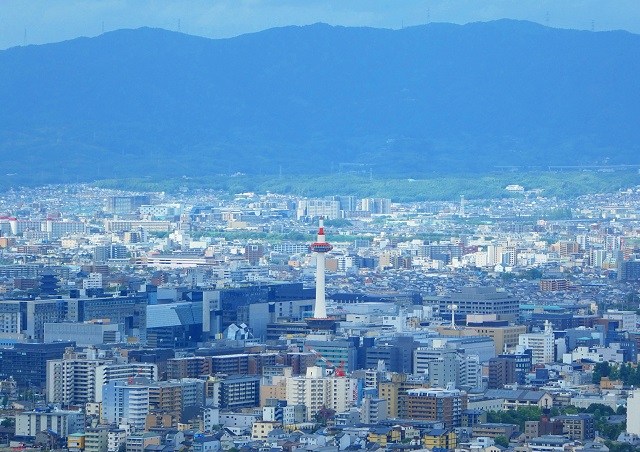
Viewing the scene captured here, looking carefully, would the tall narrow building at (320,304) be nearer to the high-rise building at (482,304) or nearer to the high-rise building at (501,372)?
the high-rise building at (482,304)

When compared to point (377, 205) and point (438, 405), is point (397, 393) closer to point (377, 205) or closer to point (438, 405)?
point (438, 405)

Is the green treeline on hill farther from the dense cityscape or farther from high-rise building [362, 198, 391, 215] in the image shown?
the dense cityscape

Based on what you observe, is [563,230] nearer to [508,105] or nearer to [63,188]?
[63,188]

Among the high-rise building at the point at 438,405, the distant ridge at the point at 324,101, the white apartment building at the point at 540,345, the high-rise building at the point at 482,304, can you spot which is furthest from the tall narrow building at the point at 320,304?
the distant ridge at the point at 324,101

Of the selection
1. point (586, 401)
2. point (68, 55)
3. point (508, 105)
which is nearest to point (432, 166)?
point (508, 105)

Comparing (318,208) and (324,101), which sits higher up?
(324,101)

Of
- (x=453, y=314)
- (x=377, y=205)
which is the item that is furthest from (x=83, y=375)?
(x=377, y=205)
